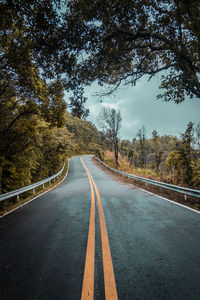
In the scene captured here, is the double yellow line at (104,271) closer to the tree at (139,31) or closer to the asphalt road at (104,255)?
the asphalt road at (104,255)

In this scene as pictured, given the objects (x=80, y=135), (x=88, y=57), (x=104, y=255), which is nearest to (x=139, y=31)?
(x=88, y=57)

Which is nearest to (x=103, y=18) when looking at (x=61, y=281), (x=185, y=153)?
(x=61, y=281)

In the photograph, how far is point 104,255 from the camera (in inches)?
109

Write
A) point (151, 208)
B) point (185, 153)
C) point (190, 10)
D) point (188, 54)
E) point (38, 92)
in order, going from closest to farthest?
point (190, 10), point (188, 54), point (151, 208), point (38, 92), point (185, 153)

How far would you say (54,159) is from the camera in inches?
750

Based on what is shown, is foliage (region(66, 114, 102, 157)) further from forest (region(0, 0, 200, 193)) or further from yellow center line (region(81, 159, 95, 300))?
yellow center line (region(81, 159, 95, 300))

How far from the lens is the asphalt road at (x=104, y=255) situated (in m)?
2.03

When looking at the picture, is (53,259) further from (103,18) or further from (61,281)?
(103,18)

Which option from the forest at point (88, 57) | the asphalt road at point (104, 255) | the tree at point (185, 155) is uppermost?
the forest at point (88, 57)

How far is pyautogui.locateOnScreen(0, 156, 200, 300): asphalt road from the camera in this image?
6.65ft

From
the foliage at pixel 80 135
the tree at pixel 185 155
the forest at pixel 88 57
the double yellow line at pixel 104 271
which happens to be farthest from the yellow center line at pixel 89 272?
the foliage at pixel 80 135

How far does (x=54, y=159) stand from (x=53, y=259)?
55.8 feet

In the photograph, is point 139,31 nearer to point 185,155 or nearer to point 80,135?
point 185,155

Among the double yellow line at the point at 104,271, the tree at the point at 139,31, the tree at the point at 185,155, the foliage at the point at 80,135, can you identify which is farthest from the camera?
the foliage at the point at 80,135
